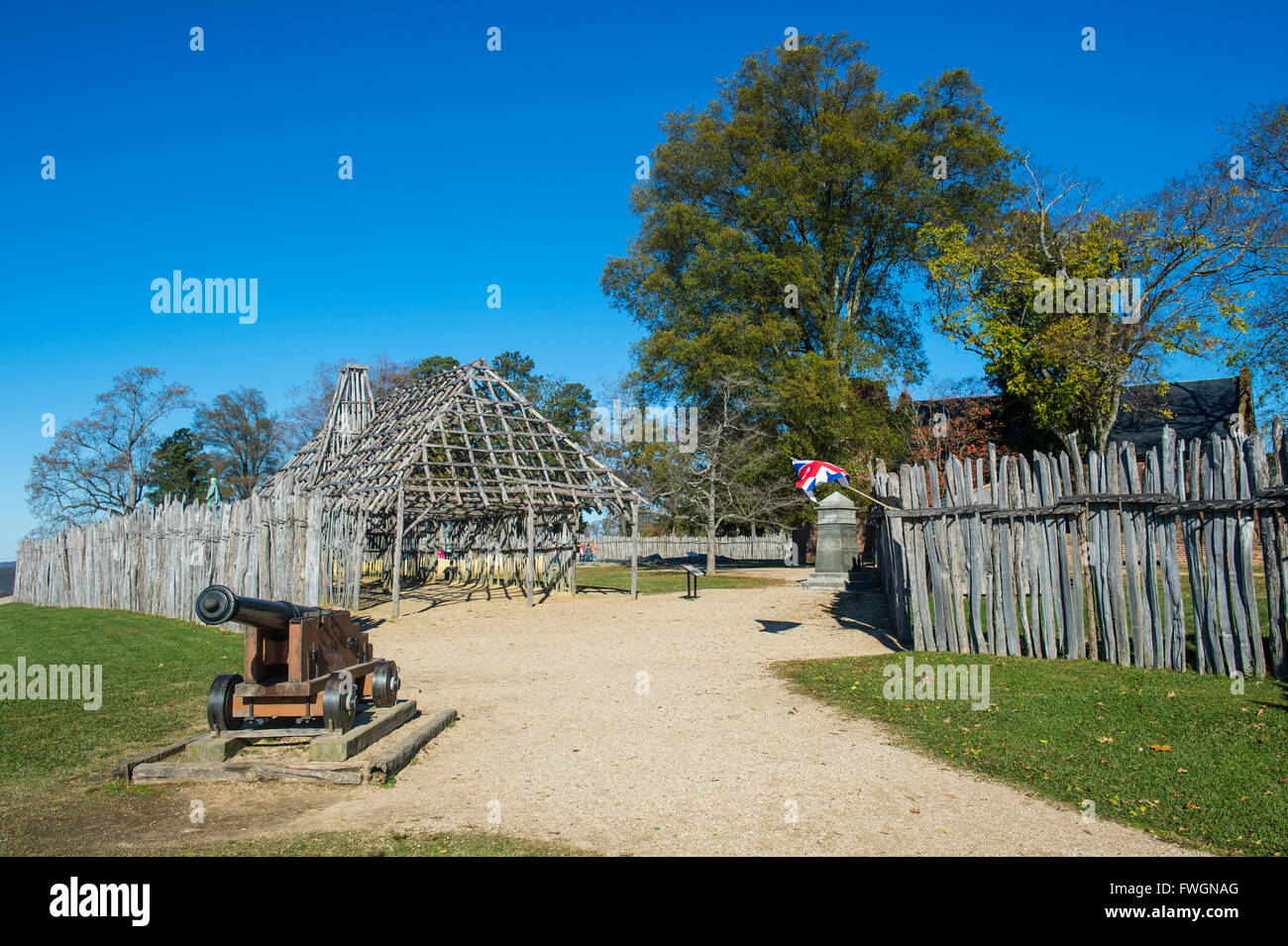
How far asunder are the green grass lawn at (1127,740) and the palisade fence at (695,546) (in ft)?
109

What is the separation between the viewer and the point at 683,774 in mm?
6230

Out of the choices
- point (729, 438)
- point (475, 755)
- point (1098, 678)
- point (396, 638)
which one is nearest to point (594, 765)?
point (475, 755)

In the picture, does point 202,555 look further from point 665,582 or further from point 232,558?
point 665,582

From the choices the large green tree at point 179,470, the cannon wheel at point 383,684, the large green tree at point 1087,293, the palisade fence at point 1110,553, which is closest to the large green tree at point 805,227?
the large green tree at point 1087,293

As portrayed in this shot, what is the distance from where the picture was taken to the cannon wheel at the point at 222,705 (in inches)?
255

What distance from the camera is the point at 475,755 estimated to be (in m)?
6.89

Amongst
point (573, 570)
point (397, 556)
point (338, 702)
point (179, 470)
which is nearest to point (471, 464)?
point (397, 556)

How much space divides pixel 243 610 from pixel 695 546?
42131mm

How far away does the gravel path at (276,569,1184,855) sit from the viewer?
4855mm

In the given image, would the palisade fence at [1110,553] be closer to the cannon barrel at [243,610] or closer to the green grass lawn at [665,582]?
the cannon barrel at [243,610]

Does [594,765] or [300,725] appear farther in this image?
[300,725]
